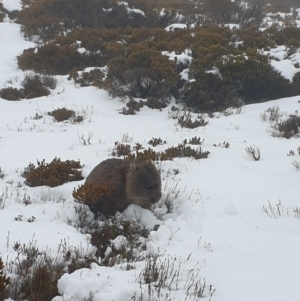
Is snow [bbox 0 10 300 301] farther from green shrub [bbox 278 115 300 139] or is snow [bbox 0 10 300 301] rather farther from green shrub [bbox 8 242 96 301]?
green shrub [bbox 278 115 300 139]

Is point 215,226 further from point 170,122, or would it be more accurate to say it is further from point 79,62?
point 79,62

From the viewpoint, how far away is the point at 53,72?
39.7ft

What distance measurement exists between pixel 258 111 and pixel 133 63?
4061 mm

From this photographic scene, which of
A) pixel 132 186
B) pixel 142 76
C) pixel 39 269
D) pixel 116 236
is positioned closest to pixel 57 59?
pixel 142 76

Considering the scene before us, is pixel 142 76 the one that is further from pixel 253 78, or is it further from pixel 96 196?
pixel 96 196

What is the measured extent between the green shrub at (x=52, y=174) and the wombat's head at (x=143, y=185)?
4.18 feet

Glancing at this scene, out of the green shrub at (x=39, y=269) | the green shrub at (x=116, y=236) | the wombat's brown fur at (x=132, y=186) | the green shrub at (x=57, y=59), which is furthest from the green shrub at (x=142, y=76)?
the green shrub at (x=39, y=269)

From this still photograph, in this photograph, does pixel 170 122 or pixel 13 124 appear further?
pixel 170 122

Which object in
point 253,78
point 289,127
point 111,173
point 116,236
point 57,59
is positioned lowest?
point 116,236

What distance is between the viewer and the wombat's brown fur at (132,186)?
4.41 m

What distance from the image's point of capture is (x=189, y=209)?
447 centimetres

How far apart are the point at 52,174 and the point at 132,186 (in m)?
1.53

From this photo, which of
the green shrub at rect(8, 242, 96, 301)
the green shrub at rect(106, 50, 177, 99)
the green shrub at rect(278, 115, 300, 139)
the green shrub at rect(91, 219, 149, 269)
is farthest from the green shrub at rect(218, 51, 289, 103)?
the green shrub at rect(8, 242, 96, 301)

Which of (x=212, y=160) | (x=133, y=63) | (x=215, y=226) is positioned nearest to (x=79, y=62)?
(x=133, y=63)
